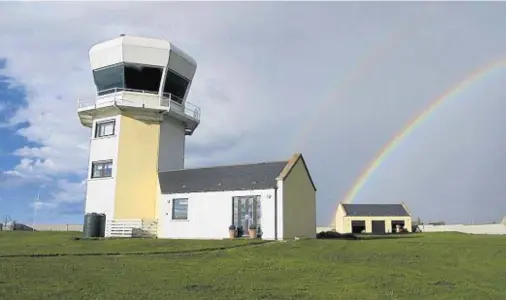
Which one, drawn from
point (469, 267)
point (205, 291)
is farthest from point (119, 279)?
point (469, 267)

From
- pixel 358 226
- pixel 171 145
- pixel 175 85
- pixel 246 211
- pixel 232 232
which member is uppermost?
pixel 175 85

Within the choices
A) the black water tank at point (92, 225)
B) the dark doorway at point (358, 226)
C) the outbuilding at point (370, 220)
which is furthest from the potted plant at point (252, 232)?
the dark doorway at point (358, 226)

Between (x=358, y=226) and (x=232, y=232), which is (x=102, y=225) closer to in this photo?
(x=232, y=232)

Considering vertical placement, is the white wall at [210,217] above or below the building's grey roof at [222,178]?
below

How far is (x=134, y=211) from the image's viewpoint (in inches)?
1375

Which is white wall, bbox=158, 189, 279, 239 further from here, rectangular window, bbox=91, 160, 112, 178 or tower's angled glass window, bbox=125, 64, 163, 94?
tower's angled glass window, bbox=125, 64, 163, 94

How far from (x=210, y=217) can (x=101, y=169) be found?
408 inches

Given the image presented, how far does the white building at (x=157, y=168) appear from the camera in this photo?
3119 cm

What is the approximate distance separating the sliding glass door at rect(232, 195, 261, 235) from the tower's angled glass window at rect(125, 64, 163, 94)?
11834 millimetres

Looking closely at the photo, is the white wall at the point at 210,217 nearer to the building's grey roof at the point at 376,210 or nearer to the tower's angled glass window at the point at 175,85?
the tower's angled glass window at the point at 175,85

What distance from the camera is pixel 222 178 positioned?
106 feet

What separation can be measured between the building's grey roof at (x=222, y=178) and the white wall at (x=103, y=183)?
3748 millimetres

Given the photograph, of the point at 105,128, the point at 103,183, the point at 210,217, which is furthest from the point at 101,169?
the point at 210,217

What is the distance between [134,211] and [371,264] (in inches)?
851
